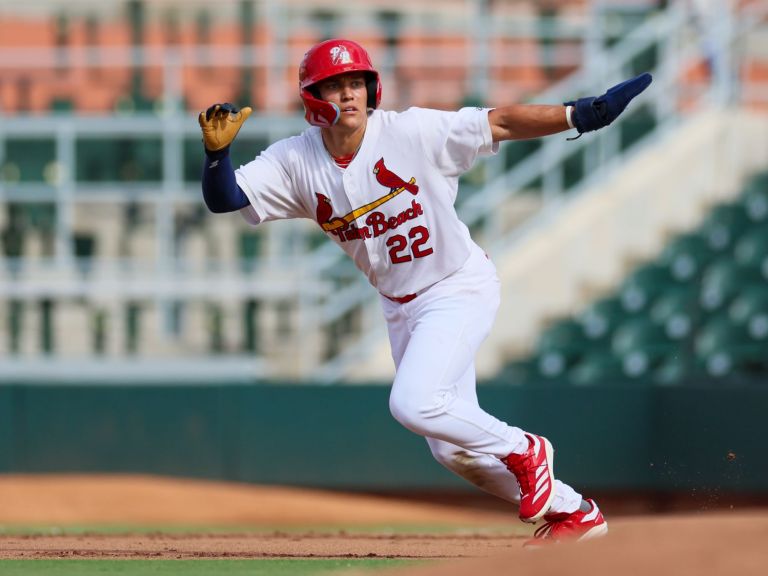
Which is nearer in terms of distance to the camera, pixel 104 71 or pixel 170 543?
pixel 170 543

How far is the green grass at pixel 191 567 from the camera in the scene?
526 centimetres

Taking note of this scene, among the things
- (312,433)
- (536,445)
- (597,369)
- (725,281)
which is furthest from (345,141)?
(725,281)

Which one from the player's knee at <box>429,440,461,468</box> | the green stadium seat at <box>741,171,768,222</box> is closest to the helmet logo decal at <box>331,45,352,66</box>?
the player's knee at <box>429,440,461,468</box>

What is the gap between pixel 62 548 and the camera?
21.4ft

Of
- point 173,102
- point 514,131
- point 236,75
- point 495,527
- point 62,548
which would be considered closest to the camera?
point 514,131

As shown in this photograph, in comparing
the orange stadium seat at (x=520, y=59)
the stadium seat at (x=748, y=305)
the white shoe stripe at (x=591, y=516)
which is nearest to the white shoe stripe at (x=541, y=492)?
A: the white shoe stripe at (x=591, y=516)

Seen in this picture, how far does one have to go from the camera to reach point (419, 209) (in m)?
5.64

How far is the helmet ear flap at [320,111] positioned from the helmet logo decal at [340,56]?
0.53 feet

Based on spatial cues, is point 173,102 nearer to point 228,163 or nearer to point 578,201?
point 578,201

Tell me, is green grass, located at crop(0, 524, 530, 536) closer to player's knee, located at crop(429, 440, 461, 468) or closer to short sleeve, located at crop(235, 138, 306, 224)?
player's knee, located at crop(429, 440, 461, 468)

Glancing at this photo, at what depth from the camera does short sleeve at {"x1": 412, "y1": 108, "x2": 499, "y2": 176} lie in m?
5.58

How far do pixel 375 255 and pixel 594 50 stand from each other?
8.75m

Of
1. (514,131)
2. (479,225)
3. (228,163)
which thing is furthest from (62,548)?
(479,225)

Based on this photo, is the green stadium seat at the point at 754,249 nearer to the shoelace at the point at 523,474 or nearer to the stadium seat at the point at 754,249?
the stadium seat at the point at 754,249
